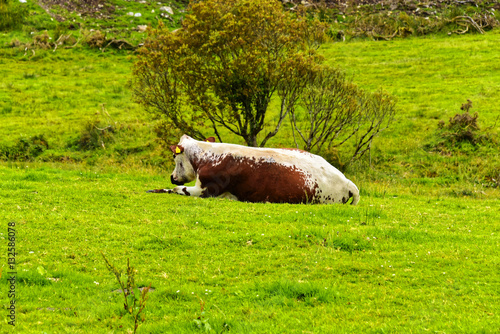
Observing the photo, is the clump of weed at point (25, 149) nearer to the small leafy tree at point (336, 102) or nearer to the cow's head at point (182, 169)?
the cow's head at point (182, 169)

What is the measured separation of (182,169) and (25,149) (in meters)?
14.2

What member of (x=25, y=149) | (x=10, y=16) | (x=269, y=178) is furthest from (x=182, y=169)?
(x=10, y=16)

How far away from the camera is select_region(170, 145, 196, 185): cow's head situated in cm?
1585

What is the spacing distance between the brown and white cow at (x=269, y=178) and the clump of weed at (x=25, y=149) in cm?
1406

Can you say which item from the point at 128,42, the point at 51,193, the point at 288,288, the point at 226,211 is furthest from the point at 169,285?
the point at 128,42

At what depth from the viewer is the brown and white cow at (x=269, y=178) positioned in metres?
14.3

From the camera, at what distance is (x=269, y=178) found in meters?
14.3

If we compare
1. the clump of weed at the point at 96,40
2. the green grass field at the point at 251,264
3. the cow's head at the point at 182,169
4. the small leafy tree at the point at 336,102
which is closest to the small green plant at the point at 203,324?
the green grass field at the point at 251,264

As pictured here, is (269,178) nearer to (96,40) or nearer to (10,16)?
(96,40)

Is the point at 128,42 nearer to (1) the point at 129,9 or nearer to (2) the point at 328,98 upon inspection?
(1) the point at 129,9

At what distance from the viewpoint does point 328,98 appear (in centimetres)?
2277

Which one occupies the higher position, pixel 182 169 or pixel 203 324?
pixel 203 324

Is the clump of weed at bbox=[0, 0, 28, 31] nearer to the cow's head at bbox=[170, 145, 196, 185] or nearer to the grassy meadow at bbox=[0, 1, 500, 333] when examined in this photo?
the grassy meadow at bbox=[0, 1, 500, 333]

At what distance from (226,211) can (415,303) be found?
613cm
